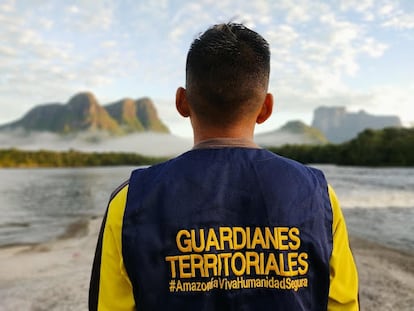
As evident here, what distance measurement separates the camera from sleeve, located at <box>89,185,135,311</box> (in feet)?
5.25

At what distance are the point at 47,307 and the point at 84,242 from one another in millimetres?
5324

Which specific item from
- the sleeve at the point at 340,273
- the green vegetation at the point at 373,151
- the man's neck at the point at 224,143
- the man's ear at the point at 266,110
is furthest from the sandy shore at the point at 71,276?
the green vegetation at the point at 373,151

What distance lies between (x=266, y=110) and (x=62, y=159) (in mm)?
178322

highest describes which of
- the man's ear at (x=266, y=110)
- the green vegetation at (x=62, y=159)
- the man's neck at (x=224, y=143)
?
the man's ear at (x=266, y=110)

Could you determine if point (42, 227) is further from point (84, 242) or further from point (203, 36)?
point (203, 36)

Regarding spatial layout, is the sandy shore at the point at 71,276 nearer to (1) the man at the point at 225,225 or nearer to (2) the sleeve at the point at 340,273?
(2) the sleeve at the point at 340,273

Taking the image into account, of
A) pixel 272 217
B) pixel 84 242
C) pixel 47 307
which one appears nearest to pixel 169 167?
pixel 272 217

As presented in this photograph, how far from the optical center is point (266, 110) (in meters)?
1.81

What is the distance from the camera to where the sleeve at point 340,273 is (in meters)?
1.63

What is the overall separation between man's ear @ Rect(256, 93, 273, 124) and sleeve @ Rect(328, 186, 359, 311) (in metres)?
0.45

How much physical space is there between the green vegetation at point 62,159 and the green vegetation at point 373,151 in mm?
70613

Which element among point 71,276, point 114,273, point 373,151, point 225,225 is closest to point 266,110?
point 225,225

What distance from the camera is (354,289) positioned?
167 centimetres

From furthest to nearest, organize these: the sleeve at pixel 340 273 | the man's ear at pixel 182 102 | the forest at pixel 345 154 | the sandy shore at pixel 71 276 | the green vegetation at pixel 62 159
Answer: the green vegetation at pixel 62 159, the forest at pixel 345 154, the sandy shore at pixel 71 276, the man's ear at pixel 182 102, the sleeve at pixel 340 273
